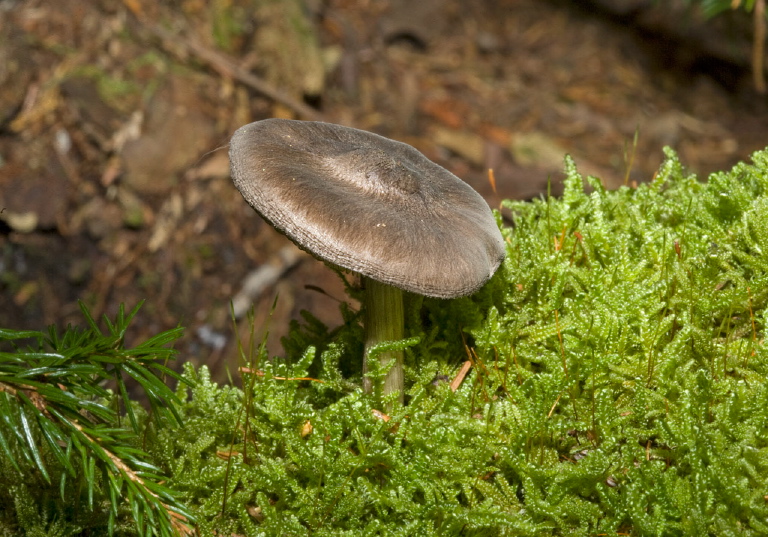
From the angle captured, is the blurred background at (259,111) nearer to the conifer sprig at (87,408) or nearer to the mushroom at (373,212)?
the mushroom at (373,212)

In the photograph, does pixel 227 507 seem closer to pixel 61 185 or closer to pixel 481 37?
pixel 61 185

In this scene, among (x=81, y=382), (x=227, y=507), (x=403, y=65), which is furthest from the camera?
(x=403, y=65)

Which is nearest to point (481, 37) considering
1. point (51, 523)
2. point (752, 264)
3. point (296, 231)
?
point (752, 264)

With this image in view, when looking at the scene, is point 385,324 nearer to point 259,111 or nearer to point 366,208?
point 366,208

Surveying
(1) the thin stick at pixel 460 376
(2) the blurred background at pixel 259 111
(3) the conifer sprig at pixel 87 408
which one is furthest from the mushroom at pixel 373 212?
(2) the blurred background at pixel 259 111

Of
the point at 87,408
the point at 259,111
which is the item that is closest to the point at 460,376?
the point at 87,408

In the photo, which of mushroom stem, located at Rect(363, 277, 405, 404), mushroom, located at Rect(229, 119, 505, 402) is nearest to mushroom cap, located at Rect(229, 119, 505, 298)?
mushroom, located at Rect(229, 119, 505, 402)
